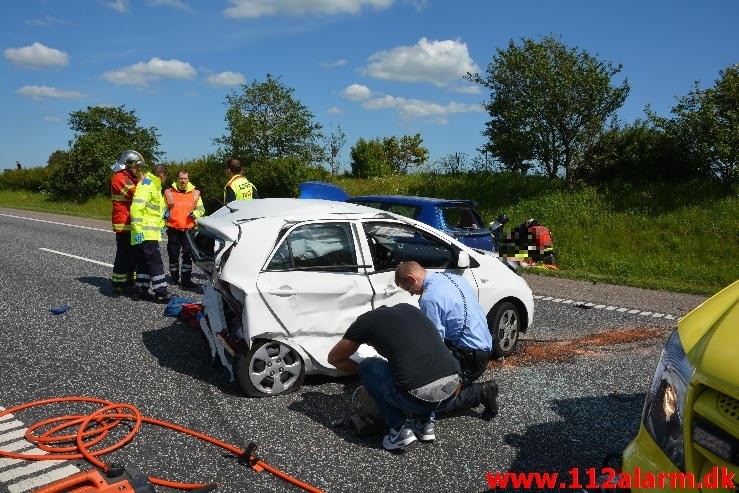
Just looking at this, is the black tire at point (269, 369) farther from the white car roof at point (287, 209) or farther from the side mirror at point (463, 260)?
the side mirror at point (463, 260)

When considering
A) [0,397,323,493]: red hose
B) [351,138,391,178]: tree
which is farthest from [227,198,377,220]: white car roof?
[351,138,391,178]: tree

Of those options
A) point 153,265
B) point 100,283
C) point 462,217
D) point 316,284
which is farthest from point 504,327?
point 100,283

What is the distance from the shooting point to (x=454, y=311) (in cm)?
484

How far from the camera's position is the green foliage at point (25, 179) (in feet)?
129

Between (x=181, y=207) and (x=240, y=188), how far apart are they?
0.97m

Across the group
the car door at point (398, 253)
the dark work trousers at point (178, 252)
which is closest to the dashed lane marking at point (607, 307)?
the car door at point (398, 253)

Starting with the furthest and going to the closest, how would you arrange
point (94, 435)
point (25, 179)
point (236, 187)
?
point (25, 179) < point (236, 187) < point (94, 435)

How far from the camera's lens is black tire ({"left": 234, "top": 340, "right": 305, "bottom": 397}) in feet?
16.9

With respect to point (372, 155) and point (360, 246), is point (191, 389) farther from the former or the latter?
point (372, 155)

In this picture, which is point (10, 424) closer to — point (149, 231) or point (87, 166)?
point (149, 231)

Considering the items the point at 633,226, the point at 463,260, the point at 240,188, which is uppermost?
the point at 240,188

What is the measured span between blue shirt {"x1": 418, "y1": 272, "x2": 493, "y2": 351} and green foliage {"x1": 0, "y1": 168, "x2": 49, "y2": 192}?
124 feet

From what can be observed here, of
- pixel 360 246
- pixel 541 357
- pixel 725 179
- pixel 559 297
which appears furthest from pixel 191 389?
pixel 725 179

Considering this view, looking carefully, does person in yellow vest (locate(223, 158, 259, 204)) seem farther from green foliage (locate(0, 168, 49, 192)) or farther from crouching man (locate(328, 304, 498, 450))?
green foliage (locate(0, 168, 49, 192))
